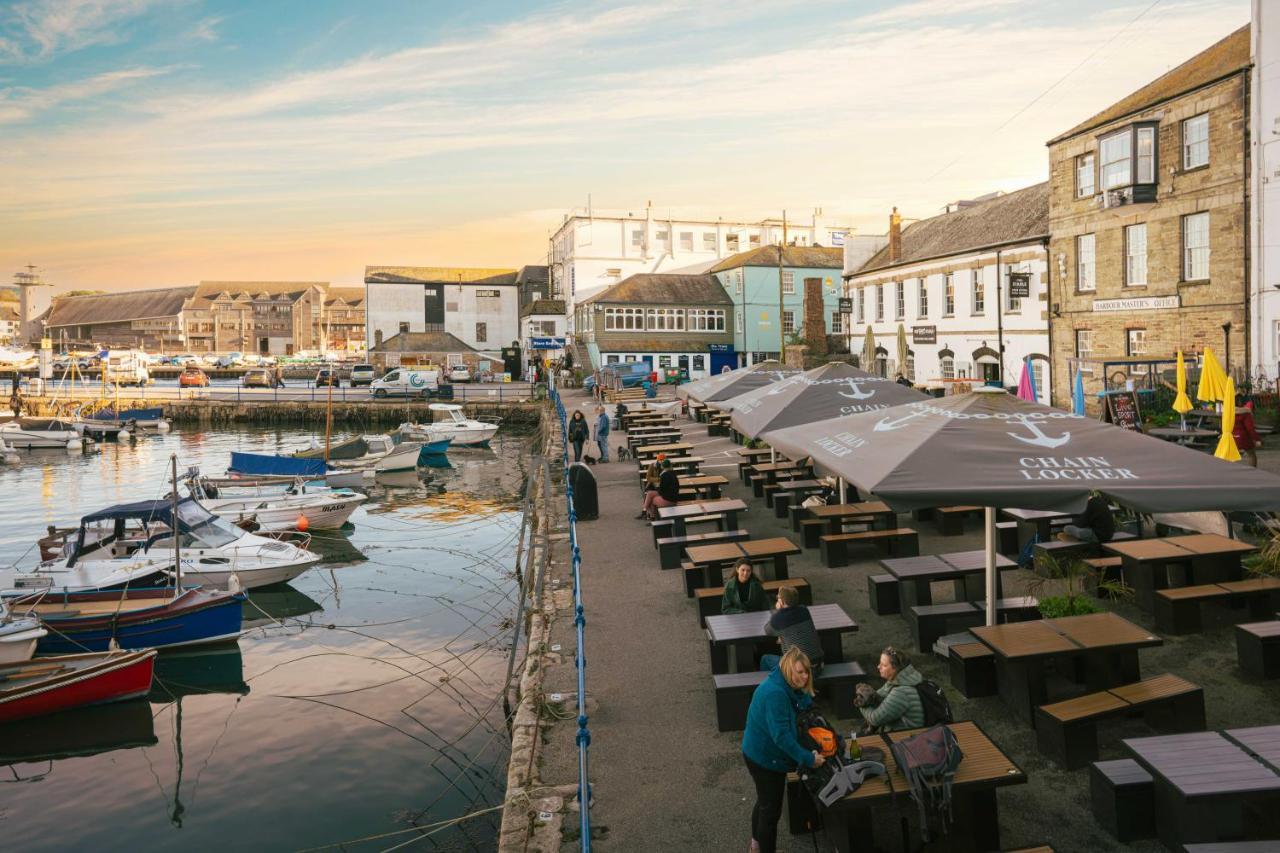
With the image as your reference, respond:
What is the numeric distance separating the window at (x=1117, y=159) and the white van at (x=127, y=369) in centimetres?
7755

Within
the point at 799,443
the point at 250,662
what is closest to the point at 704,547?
the point at 799,443

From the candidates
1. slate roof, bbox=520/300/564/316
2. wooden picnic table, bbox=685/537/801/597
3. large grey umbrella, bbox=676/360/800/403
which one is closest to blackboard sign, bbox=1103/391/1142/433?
large grey umbrella, bbox=676/360/800/403

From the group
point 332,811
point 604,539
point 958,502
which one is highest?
point 958,502

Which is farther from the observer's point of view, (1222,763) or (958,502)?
(958,502)

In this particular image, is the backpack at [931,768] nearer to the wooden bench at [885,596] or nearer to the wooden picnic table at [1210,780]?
the wooden picnic table at [1210,780]

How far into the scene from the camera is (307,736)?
13.2 meters

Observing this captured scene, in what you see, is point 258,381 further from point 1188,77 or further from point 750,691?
point 750,691

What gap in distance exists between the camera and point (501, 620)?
18.3 meters

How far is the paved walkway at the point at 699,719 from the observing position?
661 cm

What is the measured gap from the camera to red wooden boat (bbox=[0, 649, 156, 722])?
13.5 metres

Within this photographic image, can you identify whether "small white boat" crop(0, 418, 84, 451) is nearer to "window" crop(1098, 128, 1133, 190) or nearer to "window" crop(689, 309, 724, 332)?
"window" crop(689, 309, 724, 332)

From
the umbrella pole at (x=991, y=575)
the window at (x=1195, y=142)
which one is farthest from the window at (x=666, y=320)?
the umbrella pole at (x=991, y=575)

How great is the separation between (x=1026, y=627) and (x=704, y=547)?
16.9 ft

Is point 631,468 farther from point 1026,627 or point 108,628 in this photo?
point 1026,627
